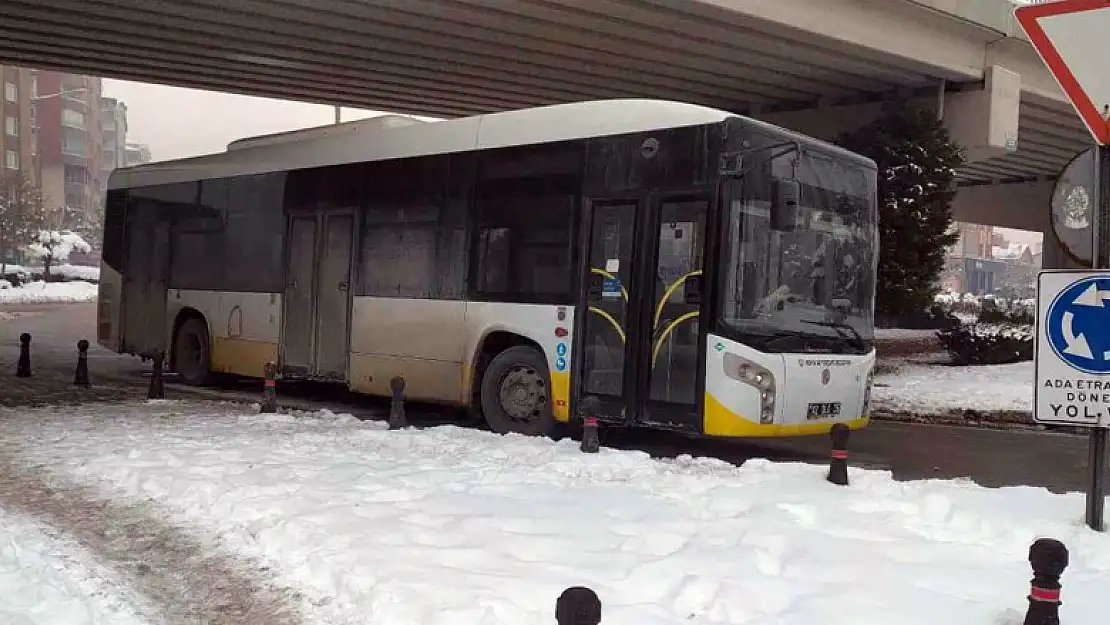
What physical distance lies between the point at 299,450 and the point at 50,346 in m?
16.1

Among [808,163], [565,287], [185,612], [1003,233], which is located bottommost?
[185,612]

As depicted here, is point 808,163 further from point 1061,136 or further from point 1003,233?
point 1003,233

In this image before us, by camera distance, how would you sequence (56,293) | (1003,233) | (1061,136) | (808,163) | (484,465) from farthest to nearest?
(1003,233)
(56,293)
(1061,136)
(808,163)
(484,465)

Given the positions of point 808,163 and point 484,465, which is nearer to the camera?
point 484,465

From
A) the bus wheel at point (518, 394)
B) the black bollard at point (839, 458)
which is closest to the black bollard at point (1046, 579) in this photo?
→ the black bollard at point (839, 458)

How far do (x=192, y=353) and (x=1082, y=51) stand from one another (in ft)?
41.9

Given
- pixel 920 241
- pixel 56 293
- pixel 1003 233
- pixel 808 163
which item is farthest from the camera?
pixel 1003 233

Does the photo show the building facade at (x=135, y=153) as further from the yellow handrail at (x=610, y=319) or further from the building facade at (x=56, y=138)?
the yellow handrail at (x=610, y=319)

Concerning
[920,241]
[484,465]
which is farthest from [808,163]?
[920,241]

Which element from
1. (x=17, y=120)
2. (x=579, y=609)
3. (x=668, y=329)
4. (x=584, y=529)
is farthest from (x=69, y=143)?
(x=579, y=609)

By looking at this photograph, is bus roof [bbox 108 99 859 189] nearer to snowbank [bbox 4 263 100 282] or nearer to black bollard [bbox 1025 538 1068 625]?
black bollard [bbox 1025 538 1068 625]

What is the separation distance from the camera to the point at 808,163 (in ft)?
30.6

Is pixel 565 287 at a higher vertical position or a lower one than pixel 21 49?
lower

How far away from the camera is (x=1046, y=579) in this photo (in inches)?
169
